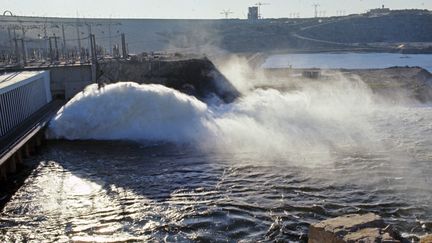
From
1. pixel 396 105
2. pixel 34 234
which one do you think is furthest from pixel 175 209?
pixel 396 105

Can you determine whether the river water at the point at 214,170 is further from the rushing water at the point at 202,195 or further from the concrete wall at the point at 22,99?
the concrete wall at the point at 22,99

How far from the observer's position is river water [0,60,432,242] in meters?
16.4

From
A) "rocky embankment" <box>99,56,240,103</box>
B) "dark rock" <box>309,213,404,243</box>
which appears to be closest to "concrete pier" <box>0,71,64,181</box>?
"rocky embankment" <box>99,56,240,103</box>

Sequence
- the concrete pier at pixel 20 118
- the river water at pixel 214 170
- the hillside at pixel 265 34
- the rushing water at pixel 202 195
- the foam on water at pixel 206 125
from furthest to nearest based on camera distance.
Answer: the hillside at pixel 265 34 < the foam on water at pixel 206 125 < the concrete pier at pixel 20 118 < the river water at pixel 214 170 < the rushing water at pixel 202 195

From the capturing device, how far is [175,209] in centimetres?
1777

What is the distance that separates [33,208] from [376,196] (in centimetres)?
1349

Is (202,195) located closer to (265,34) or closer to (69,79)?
(69,79)

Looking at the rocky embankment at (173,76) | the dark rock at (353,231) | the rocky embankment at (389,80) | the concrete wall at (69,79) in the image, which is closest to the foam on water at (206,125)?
the rocky embankment at (173,76)

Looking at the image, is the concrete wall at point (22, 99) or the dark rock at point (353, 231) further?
the concrete wall at point (22, 99)

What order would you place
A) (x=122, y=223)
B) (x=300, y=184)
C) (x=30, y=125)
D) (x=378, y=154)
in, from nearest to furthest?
1. (x=122, y=223)
2. (x=300, y=184)
3. (x=378, y=154)
4. (x=30, y=125)

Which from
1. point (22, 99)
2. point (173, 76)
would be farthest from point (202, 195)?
point (173, 76)

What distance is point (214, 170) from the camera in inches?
894

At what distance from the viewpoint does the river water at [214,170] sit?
16406 mm

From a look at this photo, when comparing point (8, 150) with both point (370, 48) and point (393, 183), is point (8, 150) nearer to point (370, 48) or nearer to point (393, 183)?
point (393, 183)
